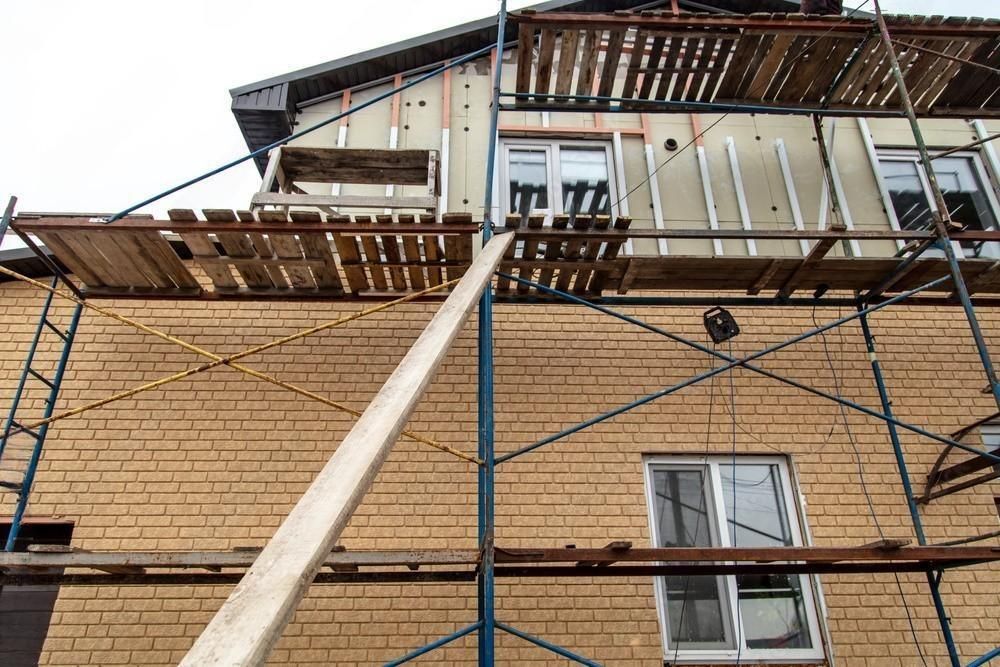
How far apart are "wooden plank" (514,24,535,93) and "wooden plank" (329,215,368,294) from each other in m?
2.10

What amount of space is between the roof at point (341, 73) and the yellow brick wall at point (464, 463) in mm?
2499

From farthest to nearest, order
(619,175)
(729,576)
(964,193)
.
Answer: (964,193) → (619,175) → (729,576)

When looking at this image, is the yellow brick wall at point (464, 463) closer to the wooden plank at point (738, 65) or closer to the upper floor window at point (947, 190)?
the upper floor window at point (947, 190)

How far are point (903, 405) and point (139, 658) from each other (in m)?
6.91

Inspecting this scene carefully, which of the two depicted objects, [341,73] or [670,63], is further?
[341,73]

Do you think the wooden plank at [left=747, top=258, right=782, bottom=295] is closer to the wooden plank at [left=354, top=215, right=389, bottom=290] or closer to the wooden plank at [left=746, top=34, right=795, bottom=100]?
the wooden plank at [left=746, top=34, right=795, bottom=100]

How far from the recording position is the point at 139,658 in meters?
5.41

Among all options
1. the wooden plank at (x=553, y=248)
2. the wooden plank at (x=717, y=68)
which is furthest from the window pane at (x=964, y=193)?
the wooden plank at (x=553, y=248)

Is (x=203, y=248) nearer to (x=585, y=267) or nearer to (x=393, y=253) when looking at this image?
(x=393, y=253)

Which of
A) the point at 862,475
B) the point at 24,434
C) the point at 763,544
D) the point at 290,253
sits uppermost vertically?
the point at 290,253

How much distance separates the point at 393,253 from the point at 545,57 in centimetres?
222

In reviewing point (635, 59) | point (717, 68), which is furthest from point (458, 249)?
point (717, 68)

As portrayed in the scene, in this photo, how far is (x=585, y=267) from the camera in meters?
5.63

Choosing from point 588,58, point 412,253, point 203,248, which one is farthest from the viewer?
point 588,58
